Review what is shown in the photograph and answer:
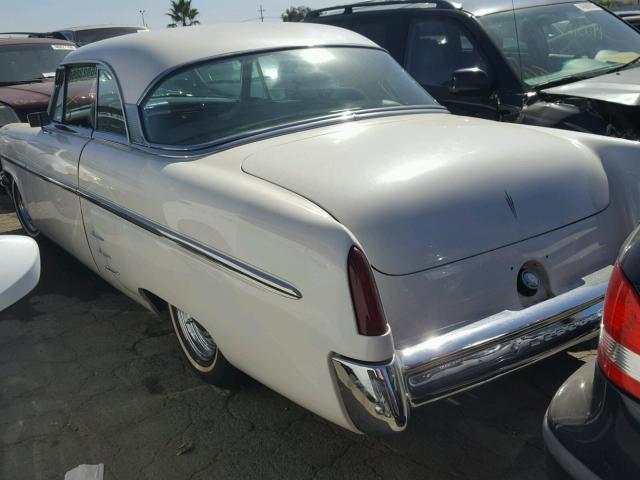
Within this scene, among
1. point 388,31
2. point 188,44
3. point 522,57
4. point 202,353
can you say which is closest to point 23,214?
point 188,44

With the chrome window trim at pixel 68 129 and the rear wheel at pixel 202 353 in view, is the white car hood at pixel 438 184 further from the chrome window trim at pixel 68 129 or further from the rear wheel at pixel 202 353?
the chrome window trim at pixel 68 129

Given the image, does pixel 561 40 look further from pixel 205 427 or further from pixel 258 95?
pixel 205 427

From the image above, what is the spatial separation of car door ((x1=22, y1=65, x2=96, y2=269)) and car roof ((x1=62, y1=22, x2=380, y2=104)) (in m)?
0.36

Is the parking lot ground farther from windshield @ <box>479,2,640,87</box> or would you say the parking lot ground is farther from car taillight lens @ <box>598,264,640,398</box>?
windshield @ <box>479,2,640,87</box>

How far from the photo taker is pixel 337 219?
2.04m

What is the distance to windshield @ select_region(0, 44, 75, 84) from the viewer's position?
789cm

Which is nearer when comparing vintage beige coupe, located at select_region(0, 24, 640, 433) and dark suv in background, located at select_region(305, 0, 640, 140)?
vintage beige coupe, located at select_region(0, 24, 640, 433)

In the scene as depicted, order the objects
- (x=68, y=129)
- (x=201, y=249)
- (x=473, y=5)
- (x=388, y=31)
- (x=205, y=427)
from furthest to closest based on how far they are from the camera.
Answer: (x=388, y=31), (x=473, y=5), (x=68, y=129), (x=205, y=427), (x=201, y=249)

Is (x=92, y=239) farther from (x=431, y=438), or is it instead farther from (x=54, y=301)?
(x=431, y=438)

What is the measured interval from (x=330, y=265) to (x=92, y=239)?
209 centimetres

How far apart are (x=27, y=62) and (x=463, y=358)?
25.2ft

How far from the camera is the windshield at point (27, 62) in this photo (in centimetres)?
789

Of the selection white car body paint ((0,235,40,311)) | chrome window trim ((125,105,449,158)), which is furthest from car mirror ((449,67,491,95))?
white car body paint ((0,235,40,311))

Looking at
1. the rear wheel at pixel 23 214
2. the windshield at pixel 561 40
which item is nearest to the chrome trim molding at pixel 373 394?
the windshield at pixel 561 40
